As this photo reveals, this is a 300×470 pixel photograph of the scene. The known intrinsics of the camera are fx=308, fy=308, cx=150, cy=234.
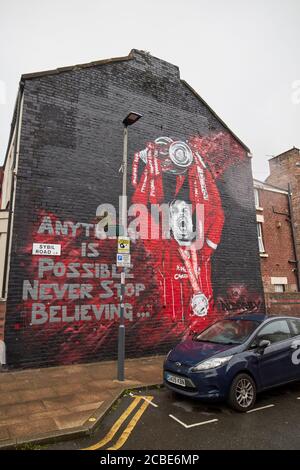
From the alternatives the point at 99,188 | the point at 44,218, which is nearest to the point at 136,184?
the point at 99,188

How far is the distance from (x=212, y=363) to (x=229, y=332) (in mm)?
1295

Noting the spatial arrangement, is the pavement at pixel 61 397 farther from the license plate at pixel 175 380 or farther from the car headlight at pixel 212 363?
the car headlight at pixel 212 363

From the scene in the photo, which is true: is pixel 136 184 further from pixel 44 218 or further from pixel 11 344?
pixel 11 344

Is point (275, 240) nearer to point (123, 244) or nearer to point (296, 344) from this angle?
point (296, 344)

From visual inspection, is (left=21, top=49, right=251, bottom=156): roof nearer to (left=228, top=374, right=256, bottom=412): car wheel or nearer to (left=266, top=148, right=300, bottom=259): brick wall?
(left=266, top=148, right=300, bottom=259): brick wall

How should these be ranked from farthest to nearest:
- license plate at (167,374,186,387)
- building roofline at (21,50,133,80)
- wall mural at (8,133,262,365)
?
1. building roofline at (21,50,133,80)
2. wall mural at (8,133,262,365)
3. license plate at (167,374,186,387)

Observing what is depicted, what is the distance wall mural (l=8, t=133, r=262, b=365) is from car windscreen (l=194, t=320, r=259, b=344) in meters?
3.40

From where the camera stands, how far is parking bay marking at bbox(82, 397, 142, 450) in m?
4.20

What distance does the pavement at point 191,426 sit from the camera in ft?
13.7

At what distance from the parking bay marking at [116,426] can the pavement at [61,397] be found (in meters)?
0.28

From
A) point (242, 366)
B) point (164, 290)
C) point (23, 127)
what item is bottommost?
point (242, 366)

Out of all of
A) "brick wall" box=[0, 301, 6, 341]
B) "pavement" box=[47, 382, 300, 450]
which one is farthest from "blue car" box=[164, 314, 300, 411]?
"brick wall" box=[0, 301, 6, 341]

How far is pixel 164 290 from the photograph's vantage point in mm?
10547
